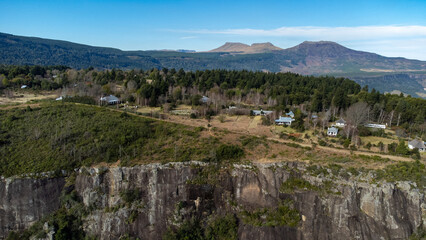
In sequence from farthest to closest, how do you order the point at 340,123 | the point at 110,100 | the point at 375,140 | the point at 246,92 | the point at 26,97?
the point at 246,92 → the point at 26,97 → the point at 110,100 → the point at 340,123 → the point at 375,140

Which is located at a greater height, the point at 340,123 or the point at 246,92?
the point at 246,92

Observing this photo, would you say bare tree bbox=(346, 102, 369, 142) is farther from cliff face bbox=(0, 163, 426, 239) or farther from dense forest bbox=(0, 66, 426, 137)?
cliff face bbox=(0, 163, 426, 239)

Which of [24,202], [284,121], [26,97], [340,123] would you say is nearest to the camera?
[24,202]

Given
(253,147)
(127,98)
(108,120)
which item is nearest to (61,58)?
(127,98)

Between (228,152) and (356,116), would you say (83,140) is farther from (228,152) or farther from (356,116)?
(356,116)

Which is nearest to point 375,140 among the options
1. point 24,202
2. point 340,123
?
point 340,123

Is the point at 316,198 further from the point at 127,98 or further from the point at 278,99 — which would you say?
the point at 127,98

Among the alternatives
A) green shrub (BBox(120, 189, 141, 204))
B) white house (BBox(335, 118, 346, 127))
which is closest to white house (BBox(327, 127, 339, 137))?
white house (BBox(335, 118, 346, 127))
